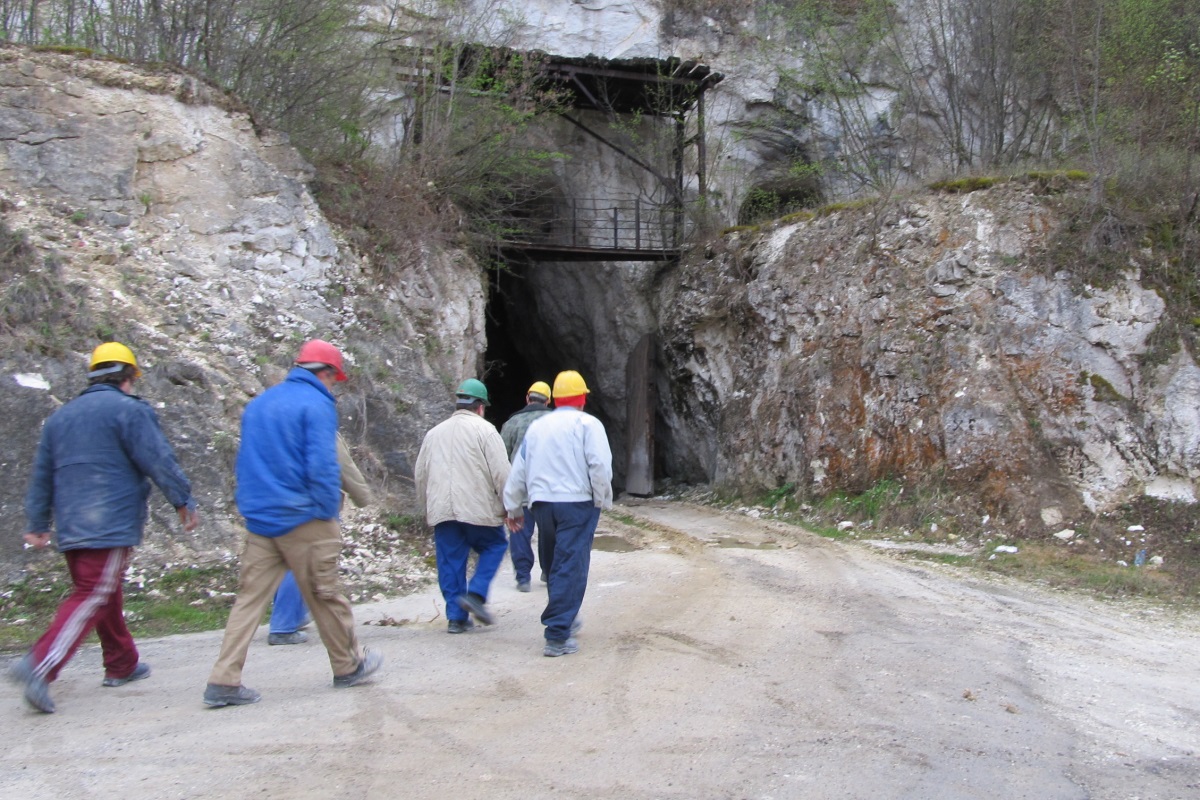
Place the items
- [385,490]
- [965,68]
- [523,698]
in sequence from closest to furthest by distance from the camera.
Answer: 1. [523,698]
2. [385,490]
3. [965,68]

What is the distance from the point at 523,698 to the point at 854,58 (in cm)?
1737

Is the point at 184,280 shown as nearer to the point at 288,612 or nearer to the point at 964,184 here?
the point at 288,612

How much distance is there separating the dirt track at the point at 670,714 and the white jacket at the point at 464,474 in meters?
0.83

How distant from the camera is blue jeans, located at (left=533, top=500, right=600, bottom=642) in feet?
18.4

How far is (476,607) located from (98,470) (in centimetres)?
253

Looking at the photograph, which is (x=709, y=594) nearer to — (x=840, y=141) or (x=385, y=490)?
(x=385, y=490)

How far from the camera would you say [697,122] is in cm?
1994

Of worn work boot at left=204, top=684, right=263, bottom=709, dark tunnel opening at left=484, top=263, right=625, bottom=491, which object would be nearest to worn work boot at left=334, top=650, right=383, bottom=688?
worn work boot at left=204, top=684, right=263, bottom=709

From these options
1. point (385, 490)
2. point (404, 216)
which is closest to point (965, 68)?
point (404, 216)

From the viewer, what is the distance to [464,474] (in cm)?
622

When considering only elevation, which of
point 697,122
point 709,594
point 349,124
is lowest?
point 709,594

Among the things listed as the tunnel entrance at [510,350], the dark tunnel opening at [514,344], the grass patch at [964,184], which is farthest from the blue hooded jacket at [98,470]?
the tunnel entrance at [510,350]

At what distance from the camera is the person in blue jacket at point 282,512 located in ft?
15.1

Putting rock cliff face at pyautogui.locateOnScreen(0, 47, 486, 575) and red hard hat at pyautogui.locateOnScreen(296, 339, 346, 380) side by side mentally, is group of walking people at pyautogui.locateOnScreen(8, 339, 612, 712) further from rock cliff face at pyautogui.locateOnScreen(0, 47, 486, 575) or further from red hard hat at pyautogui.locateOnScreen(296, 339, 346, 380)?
rock cliff face at pyautogui.locateOnScreen(0, 47, 486, 575)
